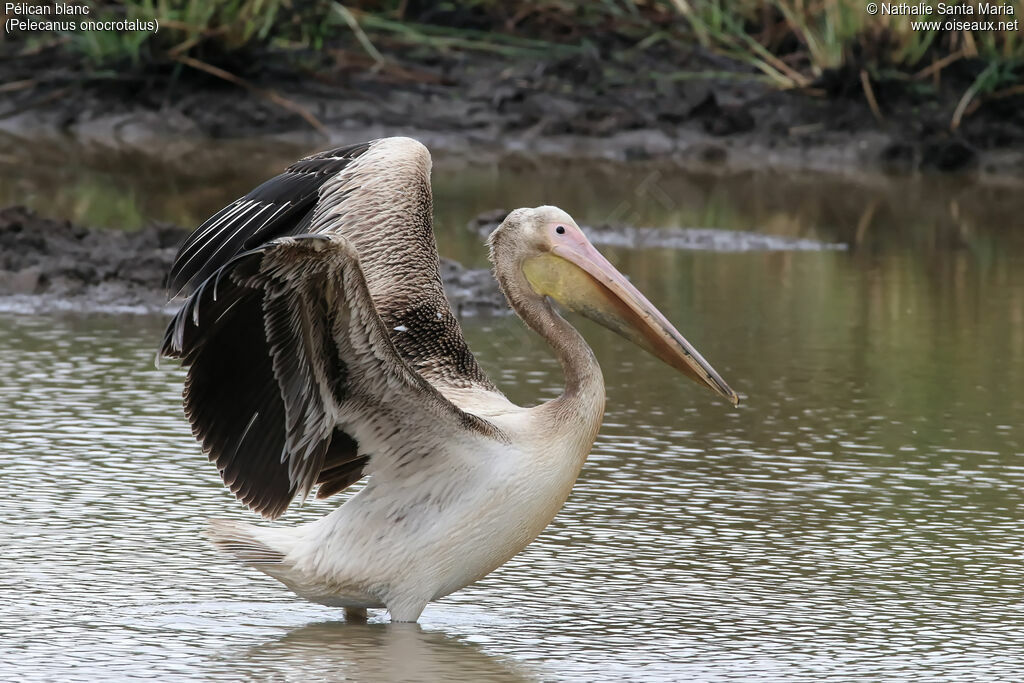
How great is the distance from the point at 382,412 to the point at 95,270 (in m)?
5.04

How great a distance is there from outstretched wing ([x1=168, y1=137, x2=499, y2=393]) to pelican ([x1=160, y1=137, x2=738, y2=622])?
15 millimetres

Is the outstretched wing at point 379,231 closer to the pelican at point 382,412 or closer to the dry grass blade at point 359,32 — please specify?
the pelican at point 382,412

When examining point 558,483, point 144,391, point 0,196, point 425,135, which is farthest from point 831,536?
point 425,135

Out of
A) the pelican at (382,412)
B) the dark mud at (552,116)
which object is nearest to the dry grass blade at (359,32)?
the dark mud at (552,116)

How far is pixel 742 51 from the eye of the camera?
687 inches

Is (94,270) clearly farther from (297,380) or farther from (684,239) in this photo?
(297,380)

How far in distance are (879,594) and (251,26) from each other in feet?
36.9

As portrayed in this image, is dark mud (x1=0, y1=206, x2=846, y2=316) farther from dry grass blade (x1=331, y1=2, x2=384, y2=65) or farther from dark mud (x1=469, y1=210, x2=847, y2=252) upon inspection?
dry grass blade (x1=331, y1=2, x2=384, y2=65)

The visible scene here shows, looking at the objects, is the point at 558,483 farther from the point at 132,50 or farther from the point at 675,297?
the point at 132,50

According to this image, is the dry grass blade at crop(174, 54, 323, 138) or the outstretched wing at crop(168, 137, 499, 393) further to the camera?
the dry grass blade at crop(174, 54, 323, 138)

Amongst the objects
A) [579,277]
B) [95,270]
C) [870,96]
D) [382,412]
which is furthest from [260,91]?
[382,412]

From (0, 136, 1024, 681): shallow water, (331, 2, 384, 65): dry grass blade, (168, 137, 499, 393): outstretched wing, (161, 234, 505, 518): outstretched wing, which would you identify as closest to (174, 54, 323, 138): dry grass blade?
(331, 2, 384, 65): dry grass blade

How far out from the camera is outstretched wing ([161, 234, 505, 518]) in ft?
16.1

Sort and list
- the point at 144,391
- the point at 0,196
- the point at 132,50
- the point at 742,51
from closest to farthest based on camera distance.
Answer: the point at 144,391, the point at 0,196, the point at 132,50, the point at 742,51
